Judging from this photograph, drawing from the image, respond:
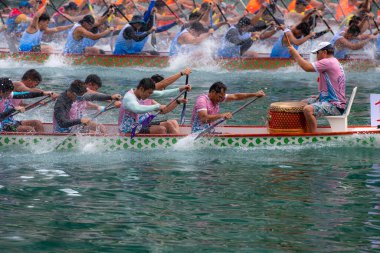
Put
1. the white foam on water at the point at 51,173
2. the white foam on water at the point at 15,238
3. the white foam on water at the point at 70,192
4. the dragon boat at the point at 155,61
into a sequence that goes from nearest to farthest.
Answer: the white foam on water at the point at 15,238 < the white foam on water at the point at 70,192 < the white foam on water at the point at 51,173 < the dragon boat at the point at 155,61

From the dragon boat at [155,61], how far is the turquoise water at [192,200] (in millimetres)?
10113

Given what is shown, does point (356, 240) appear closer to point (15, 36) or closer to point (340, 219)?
point (340, 219)

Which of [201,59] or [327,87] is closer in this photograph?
[327,87]

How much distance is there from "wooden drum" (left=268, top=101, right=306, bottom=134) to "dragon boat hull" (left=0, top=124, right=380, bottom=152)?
261 millimetres

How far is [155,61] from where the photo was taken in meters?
25.0

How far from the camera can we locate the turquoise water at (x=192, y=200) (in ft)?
33.3

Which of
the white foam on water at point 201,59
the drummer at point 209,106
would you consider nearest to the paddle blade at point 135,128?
the drummer at point 209,106

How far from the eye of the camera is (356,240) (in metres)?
10.2

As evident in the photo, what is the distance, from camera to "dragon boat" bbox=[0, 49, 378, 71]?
81.1 feet

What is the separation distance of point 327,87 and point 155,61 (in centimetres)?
1048

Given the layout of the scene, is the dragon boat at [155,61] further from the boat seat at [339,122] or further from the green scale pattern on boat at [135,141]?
the green scale pattern on boat at [135,141]

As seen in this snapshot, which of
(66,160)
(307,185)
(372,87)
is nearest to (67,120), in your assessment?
(66,160)

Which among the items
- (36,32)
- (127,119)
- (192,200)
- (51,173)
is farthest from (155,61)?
(192,200)

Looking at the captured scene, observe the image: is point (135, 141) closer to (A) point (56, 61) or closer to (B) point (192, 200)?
(B) point (192, 200)
